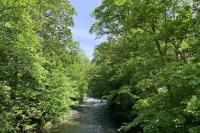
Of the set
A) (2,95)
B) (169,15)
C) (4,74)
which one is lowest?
(2,95)

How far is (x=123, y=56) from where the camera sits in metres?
38.0

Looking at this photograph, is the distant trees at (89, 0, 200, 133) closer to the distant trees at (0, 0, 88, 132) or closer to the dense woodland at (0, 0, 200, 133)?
the dense woodland at (0, 0, 200, 133)

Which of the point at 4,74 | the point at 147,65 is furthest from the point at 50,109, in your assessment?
the point at 147,65

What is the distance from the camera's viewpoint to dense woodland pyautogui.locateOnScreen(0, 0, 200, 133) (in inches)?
489

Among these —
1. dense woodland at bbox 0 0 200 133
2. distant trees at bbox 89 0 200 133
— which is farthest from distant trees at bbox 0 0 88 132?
distant trees at bbox 89 0 200 133

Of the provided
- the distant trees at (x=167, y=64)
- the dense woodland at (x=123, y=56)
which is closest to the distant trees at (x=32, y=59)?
the dense woodland at (x=123, y=56)

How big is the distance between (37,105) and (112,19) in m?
10.9

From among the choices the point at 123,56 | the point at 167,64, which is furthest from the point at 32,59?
the point at 123,56

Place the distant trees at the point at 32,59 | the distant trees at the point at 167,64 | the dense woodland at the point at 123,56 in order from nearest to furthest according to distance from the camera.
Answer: the distant trees at the point at 167,64, the dense woodland at the point at 123,56, the distant trees at the point at 32,59

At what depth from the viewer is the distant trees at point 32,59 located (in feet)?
65.0

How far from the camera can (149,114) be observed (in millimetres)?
13805

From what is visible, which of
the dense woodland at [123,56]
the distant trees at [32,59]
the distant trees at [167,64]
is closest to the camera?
the distant trees at [167,64]

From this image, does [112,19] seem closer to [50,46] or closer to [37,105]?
[50,46]

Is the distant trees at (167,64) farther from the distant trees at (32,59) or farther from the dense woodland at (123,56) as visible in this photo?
the distant trees at (32,59)
